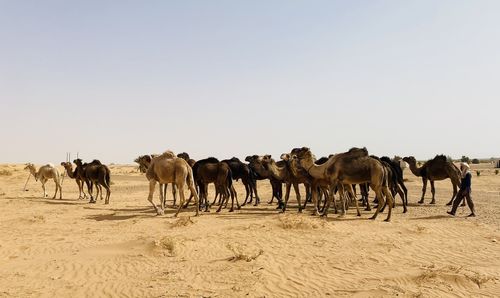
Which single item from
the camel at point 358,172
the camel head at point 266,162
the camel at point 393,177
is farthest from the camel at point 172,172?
the camel at point 393,177

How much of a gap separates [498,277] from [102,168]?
18.9 metres

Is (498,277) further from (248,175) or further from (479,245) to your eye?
(248,175)

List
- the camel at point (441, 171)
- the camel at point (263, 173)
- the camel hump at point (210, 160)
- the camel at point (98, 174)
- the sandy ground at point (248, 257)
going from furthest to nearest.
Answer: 1. the camel at point (98, 174)
2. the camel at point (441, 171)
3. the camel at point (263, 173)
4. the camel hump at point (210, 160)
5. the sandy ground at point (248, 257)

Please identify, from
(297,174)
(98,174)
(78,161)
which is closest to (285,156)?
(297,174)

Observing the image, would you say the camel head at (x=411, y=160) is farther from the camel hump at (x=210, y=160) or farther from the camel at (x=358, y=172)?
the camel hump at (x=210, y=160)

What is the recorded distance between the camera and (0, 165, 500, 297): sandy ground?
22.5 feet

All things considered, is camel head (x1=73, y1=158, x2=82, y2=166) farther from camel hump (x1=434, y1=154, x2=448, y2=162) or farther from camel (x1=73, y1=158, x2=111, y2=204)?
camel hump (x1=434, y1=154, x2=448, y2=162)

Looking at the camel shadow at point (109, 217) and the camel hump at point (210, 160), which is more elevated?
the camel hump at point (210, 160)

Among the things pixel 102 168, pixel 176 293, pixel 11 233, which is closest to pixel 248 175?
pixel 102 168

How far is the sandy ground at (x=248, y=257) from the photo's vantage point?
22.5 ft

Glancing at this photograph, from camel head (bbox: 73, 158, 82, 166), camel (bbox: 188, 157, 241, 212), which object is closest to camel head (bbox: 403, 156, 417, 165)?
camel (bbox: 188, 157, 241, 212)

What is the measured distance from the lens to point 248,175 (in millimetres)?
19234

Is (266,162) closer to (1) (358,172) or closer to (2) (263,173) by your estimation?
(2) (263,173)

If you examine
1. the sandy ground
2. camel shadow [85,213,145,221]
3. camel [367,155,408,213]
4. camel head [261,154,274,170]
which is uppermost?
camel head [261,154,274,170]
